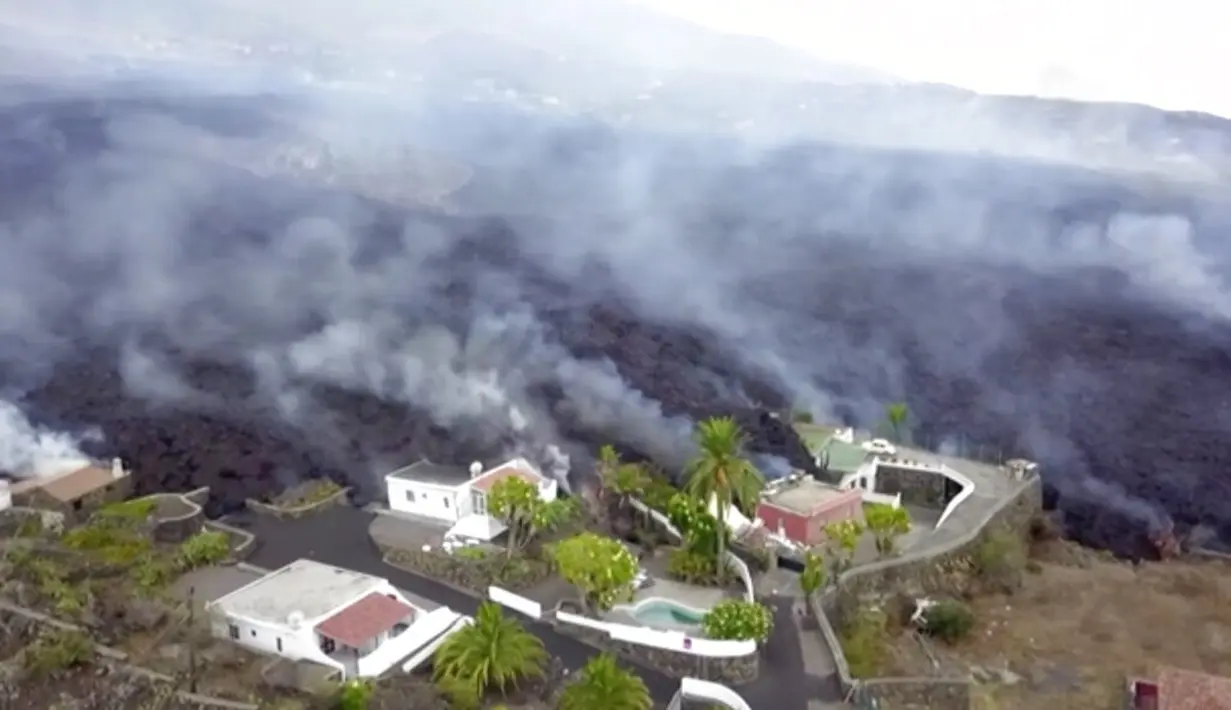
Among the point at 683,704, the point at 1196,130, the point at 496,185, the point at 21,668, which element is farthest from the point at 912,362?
the point at 21,668

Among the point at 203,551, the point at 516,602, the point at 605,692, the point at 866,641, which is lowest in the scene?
the point at 866,641

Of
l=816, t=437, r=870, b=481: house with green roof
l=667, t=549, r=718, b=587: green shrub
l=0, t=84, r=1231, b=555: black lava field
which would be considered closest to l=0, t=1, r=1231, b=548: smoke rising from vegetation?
l=0, t=84, r=1231, b=555: black lava field

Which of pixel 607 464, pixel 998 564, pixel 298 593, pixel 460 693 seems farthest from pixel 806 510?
pixel 298 593

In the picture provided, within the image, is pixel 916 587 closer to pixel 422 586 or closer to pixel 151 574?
pixel 422 586

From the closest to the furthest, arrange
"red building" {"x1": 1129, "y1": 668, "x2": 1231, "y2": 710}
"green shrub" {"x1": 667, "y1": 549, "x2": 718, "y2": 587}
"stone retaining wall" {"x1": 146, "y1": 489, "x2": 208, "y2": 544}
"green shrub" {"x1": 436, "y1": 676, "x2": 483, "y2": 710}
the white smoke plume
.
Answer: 1. "green shrub" {"x1": 436, "y1": 676, "x2": 483, "y2": 710}
2. "red building" {"x1": 1129, "y1": 668, "x2": 1231, "y2": 710}
3. "green shrub" {"x1": 667, "y1": 549, "x2": 718, "y2": 587}
4. "stone retaining wall" {"x1": 146, "y1": 489, "x2": 208, "y2": 544}
5. the white smoke plume

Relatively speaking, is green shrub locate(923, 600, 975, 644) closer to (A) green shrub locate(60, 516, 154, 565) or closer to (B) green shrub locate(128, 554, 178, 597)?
(B) green shrub locate(128, 554, 178, 597)

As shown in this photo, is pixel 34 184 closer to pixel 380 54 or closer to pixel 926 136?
pixel 380 54
